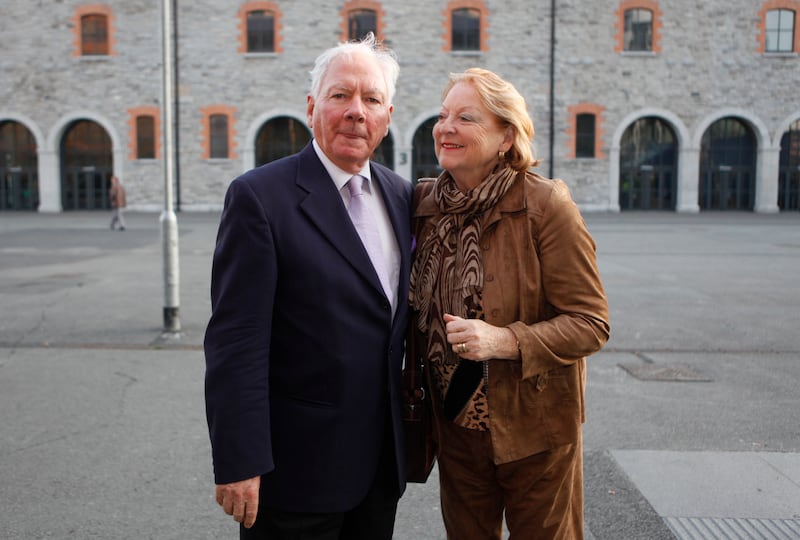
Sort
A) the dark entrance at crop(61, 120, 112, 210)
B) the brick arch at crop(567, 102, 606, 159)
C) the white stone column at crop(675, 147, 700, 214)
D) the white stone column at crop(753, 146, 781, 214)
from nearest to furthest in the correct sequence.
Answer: the brick arch at crop(567, 102, 606, 159) < the white stone column at crop(675, 147, 700, 214) < the white stone column at crop(753, 146, 781, 214) < the dark entrance at crop(61, 120, 112, 210)

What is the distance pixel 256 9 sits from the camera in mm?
29297

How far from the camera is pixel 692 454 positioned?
4.55 metres

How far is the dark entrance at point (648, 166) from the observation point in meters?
31.2

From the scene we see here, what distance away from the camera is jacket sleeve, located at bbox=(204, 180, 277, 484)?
205 cm

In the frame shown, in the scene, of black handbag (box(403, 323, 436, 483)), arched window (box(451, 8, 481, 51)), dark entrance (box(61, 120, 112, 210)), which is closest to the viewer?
black handbag (box(403, 323, 436, 483))

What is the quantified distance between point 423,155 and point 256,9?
355 inches

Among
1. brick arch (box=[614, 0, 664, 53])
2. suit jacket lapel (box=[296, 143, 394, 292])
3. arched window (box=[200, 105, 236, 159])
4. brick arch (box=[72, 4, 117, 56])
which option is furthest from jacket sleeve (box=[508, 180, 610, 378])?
brick arch (box=[72, 4, 117, 56])

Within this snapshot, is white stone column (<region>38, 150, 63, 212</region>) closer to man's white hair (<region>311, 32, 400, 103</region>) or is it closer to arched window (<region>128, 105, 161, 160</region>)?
arched window (<region>128, 105, 161, 160</region>)

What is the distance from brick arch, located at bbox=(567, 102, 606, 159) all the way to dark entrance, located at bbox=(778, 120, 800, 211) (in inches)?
339

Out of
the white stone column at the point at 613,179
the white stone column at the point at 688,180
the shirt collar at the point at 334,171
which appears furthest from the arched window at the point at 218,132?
the shirt collar at the point at 334,171

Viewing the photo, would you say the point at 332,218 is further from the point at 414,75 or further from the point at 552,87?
the point at 552,87

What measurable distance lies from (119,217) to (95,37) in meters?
11.8

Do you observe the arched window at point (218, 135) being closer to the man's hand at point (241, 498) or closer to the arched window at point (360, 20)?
the arched window at point (360, 20)

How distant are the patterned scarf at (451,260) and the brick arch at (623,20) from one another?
2983 cm
